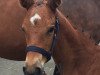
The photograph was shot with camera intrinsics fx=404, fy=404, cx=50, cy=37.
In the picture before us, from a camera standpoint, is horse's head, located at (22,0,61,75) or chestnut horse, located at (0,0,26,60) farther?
chestnut horse, located at (0,0,26,60)

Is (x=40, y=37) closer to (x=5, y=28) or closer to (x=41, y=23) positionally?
(x=41, y=23)

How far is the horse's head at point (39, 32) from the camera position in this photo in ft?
14.6

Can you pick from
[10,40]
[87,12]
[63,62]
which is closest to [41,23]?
[63,62]

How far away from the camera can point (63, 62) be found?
16.1ft

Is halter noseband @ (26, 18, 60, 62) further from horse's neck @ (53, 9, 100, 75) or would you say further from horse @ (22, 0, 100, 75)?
horse's neck @ (53, 9, 100, 75)

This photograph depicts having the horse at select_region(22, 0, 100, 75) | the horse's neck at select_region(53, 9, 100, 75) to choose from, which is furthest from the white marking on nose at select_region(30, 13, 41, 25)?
the horse's neck at select_region(53, 9, 100, 75)

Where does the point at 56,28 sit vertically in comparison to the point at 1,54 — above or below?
above

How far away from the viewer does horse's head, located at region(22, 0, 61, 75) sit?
4453mm

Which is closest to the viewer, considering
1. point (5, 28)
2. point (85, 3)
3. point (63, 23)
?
point (63, 23)

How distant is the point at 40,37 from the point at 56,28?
26 cm

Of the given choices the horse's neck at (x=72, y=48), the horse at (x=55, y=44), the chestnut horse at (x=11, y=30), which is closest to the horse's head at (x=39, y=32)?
the horse at (x=55, y=44)

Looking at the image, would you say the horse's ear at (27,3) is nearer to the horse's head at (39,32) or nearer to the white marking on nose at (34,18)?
the horse's head at (39,32)

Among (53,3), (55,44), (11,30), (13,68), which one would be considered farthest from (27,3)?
(13,68)

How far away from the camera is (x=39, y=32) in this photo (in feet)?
14.6
